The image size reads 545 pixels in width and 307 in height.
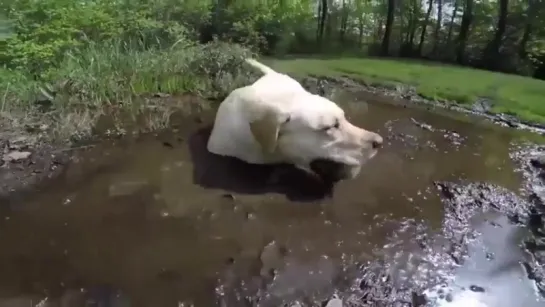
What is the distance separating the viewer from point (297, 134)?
3.11 m

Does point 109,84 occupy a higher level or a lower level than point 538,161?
higher

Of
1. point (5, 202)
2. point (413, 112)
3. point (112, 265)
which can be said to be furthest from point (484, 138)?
point (5, 202)

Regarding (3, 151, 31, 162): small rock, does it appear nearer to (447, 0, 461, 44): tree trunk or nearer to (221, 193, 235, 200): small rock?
(221, 193, 235, 200): small rock

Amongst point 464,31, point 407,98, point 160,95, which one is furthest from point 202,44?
point 464,31

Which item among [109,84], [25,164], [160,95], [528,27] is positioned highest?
[528,27]

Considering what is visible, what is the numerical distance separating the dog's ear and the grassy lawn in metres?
2.61

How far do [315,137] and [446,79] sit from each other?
312 cm

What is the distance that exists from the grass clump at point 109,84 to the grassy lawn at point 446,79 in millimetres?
1010

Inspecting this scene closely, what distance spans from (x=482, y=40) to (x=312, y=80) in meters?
3.07

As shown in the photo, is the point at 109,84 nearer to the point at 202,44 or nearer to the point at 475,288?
the point at 202,44

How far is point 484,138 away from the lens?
4.18m

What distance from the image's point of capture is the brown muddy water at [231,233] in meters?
2.23

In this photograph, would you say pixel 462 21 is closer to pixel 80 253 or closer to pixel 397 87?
pixel 397 87

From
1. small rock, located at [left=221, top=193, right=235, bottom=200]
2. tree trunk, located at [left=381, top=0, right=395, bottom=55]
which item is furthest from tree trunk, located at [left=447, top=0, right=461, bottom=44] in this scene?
small rock, located at [left=221, top=193, right=235, bottom=200]
